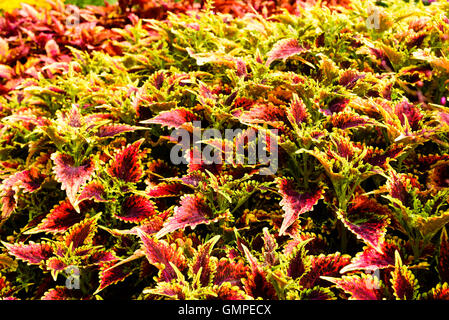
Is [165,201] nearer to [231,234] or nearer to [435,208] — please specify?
[231,234]

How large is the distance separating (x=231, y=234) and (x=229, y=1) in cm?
236

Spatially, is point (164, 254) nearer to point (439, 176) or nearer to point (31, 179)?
point (31, 179)

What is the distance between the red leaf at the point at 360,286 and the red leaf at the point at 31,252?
91cm

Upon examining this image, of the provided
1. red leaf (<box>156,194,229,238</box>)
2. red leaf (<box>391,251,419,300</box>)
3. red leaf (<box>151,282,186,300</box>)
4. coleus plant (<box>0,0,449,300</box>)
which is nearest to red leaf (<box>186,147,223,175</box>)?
coleus plant (<box>0,0,449,300</box>)

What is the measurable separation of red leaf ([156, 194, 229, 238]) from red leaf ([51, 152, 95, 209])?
1.08ft

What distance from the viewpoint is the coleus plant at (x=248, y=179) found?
1.28 metres

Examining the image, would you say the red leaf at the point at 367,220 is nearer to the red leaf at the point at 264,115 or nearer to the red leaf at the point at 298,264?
the red leaf at the point at 298,264

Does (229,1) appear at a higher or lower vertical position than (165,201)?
higher

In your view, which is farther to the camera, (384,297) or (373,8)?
(373,8)

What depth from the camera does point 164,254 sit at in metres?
1.29

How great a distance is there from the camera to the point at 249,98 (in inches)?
71.9

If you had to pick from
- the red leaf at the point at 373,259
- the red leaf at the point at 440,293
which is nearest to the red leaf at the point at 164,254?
the red leaf at the point at 373,259

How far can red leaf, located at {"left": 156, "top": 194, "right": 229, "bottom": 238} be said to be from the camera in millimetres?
1316
